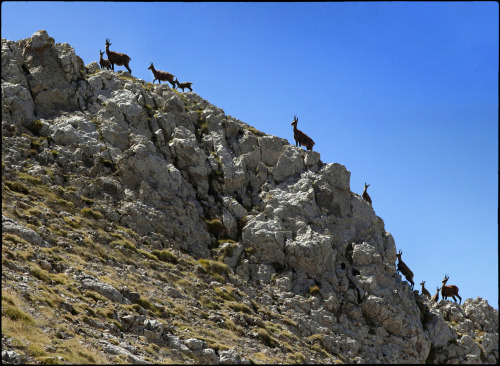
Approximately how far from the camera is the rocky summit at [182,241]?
3014 centimetres

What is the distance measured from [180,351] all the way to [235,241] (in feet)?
57.1

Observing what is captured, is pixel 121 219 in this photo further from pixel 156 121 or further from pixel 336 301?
pixel 336 301

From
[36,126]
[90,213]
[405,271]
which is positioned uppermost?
[36,126]

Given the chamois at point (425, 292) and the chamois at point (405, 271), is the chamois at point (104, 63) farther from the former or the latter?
the chamois at point (425, 292)

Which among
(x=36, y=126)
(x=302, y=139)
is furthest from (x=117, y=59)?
(x=302, y=139)

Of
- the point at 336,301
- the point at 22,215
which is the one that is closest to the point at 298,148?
the point at 336,301

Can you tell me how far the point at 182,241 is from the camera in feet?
143

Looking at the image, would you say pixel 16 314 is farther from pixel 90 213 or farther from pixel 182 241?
pixel 182 241

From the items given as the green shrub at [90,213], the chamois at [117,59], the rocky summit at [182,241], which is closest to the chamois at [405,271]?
the rocky summit at [182,241]

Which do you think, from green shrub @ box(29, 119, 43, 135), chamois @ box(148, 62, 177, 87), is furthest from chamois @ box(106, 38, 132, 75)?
green shrub @ box(29, 119, 43, 135)

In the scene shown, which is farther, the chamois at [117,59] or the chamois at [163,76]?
the chamois at [163,76]

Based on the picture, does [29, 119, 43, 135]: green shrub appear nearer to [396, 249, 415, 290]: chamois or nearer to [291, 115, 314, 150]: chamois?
[291, 115, 314, 150]: chamois

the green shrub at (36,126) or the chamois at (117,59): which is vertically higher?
the chamois at (117,59)

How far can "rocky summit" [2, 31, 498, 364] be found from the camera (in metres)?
30.1
